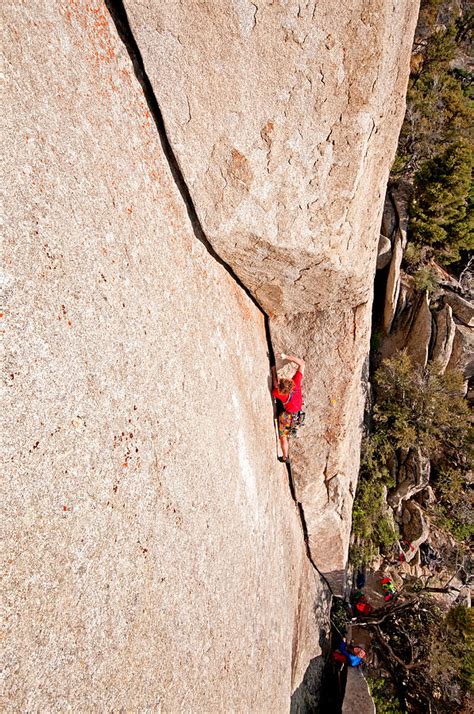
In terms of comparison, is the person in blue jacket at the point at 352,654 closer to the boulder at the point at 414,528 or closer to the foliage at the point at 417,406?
the boulder at the point at 414,528

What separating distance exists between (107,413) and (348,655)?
1081 cm

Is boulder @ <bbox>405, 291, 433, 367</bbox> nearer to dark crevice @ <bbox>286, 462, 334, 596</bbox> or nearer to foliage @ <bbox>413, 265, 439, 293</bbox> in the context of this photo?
foliage @ <bbox>413, 265, 439, 293</bbox>

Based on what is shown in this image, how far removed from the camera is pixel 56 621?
2336 millimetres

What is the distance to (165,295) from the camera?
3863mm

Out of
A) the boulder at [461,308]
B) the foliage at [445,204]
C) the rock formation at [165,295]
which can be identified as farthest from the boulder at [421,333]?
the rock formation at [165,295]

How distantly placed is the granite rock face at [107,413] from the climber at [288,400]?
1.62 m

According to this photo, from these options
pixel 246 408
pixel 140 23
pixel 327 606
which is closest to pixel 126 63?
pixel 140 23

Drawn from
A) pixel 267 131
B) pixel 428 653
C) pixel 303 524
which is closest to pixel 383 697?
pixel 428 653

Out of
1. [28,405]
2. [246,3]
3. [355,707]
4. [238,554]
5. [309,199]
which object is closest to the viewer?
[28,405]

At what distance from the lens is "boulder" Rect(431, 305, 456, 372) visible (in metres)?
12.9

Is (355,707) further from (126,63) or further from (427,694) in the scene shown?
(126,63)

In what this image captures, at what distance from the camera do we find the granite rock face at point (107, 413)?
232 cm

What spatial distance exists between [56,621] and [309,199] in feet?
13.7

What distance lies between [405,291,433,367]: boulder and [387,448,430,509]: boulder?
10.1ft
